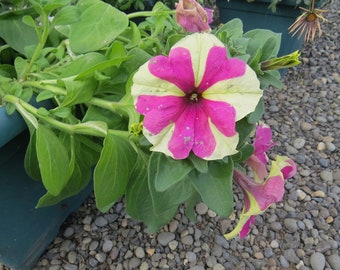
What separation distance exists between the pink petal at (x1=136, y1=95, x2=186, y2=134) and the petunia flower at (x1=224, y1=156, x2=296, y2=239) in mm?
253

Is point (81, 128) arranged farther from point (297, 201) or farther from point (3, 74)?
point (297, 201)

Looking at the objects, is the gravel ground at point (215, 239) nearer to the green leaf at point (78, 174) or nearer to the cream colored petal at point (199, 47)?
the green leaf at point (78, 174)

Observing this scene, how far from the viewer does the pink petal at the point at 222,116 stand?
0.60 meters

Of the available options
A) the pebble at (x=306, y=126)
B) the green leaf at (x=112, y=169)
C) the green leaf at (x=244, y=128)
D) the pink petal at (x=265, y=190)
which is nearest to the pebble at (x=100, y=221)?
the green leaf at (x=112, y=169)

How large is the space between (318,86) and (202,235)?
3.84ft

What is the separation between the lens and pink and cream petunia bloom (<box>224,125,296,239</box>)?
0.75 metres

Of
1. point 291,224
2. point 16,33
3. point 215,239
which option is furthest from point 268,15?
point 16,33

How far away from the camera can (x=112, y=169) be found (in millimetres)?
743

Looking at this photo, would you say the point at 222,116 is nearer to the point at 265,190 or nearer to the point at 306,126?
the point at 265,190

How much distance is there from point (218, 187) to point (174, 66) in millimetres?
218

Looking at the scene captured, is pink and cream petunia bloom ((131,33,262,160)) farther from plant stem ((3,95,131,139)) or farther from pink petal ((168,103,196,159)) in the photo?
plant stem ((3,95,131,139))

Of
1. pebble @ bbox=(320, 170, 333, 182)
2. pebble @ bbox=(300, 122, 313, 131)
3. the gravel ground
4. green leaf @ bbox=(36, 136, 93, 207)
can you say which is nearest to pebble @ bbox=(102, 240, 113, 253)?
the gravel ground

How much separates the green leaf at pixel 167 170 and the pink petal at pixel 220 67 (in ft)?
0.43

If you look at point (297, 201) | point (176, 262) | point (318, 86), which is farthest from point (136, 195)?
point (318, 86)
